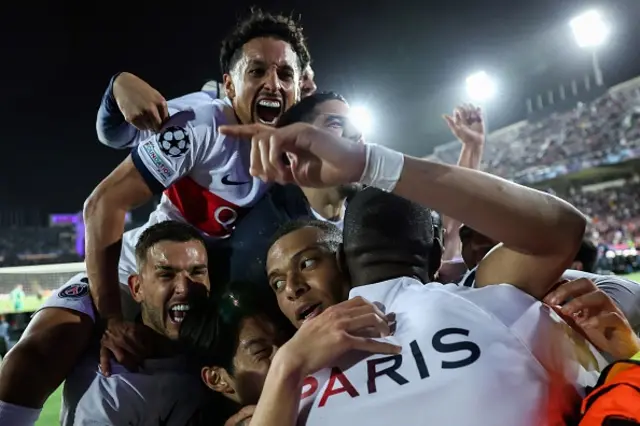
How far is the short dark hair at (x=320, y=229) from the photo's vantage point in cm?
245

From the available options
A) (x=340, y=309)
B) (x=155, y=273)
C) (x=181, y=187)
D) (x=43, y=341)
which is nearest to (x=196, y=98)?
(x=181, y=187)

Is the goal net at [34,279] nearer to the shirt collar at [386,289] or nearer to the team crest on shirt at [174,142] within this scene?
the team crest on shirt at [174,142]

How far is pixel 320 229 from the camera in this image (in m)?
2.51

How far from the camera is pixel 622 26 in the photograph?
72.3ft

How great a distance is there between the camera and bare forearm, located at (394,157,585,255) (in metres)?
1.46

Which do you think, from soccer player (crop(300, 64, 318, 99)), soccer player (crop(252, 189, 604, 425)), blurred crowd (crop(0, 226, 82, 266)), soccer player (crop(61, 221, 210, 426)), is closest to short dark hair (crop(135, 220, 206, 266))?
soccer player (crop(61, 221, 210, 426))

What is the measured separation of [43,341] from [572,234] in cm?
218

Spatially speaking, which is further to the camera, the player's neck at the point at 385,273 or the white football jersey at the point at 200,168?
the white football jersey at the point at 200,168

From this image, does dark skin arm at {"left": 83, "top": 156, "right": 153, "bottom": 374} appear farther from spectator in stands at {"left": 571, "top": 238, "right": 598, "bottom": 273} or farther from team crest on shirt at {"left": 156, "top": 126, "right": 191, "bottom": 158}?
spectator in stands at {"left": 571, "top": 238, "right": 598, "bottom": 273}

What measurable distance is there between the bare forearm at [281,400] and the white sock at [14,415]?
1476 mm

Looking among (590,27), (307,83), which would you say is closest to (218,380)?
(307,83)

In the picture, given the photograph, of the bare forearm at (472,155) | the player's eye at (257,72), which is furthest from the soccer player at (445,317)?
the bare forearm at (472,155)

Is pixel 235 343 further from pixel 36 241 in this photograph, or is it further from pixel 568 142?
pixel 36 241

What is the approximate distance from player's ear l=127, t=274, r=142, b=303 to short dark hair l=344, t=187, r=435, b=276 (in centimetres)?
139
